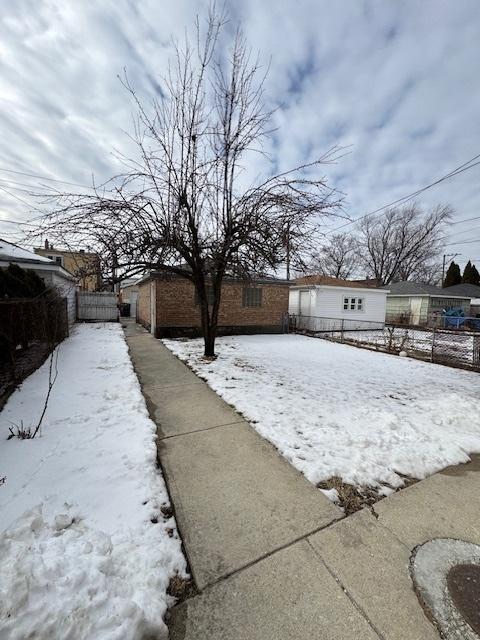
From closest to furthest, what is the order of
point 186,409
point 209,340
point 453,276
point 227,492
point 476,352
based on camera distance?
point 227,492 → point 186,409 → point 476,352 → point 209,340 → point 453,276

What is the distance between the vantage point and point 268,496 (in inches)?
97.5

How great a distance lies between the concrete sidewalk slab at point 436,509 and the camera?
2.15 m

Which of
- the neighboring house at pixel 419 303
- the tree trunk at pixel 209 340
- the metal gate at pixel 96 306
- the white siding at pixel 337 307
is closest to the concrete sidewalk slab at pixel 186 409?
the tree trunk at pixel 209 340

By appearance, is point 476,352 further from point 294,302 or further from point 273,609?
point 294,302

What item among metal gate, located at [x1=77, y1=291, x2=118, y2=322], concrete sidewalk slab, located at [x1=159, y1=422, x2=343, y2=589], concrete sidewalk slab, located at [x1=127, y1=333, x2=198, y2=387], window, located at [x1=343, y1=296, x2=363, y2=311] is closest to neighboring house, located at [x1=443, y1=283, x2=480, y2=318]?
window, located at [x1=343, y1=296, x2=363, y2=311]

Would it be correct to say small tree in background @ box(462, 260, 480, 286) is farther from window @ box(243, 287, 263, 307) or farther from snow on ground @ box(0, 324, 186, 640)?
snow on ground @ box(0, 324, 186, 640)

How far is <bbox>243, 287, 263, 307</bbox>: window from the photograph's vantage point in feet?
43.7

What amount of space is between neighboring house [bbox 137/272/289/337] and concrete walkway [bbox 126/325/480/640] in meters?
8.57

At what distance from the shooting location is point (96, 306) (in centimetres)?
1717

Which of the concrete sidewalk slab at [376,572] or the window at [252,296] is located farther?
the window at [252,296]

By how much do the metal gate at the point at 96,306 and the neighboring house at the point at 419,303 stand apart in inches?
771

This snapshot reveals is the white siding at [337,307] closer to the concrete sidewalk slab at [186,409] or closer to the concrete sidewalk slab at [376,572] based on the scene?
the concrete sidewalk slab at [186,409]

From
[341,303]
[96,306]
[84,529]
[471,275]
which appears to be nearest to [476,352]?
[341,303]

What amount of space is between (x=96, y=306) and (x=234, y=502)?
57.2 ft
